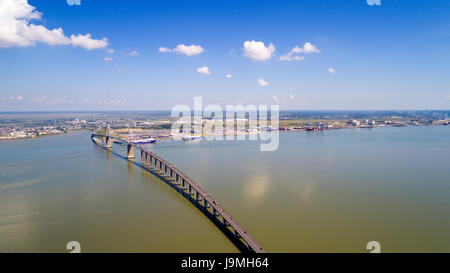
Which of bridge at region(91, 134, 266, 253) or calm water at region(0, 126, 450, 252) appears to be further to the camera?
calm water at region(0, 126, 450, 252)

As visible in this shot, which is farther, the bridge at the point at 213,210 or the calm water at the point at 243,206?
the calm water at the point at 243,206

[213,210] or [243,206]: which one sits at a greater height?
[213,210]

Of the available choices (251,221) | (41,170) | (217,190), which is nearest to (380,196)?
(251,221)

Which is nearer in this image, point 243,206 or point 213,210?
point 213,210

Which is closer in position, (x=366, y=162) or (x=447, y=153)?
(x=366, y=162)

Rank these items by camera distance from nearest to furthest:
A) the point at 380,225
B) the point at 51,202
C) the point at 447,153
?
the point at 380,225
the point at 51,202
the point at 447,153

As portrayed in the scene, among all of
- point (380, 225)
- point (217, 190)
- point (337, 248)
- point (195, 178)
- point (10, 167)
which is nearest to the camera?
point (337, 248)

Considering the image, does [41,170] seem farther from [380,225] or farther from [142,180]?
[380,225]
